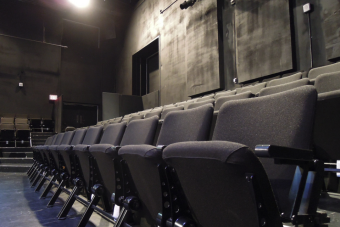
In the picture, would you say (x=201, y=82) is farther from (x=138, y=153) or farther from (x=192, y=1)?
(x=138, y=153)

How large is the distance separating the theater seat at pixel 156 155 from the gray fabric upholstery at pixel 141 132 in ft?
0.32

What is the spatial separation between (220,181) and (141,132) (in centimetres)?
66

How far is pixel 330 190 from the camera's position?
0.96 meters

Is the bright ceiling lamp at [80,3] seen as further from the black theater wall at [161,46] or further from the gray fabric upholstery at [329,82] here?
the gray fabric upholstery at [329,82]

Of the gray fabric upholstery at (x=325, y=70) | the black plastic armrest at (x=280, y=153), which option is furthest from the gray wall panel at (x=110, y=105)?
the black plastic armrest at (x=280, y=153)

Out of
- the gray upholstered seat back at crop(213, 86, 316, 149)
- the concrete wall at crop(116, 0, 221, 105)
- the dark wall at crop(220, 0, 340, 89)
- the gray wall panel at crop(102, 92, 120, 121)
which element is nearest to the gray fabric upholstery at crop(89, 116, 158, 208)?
the gray upholstered seat back at crop(213, 86, 316, 149)

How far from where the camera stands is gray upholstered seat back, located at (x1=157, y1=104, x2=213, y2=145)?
764 mm

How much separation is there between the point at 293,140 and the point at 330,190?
24.0 inches

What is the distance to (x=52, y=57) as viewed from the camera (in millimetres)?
6324

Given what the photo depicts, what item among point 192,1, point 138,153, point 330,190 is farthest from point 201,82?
point 138,153

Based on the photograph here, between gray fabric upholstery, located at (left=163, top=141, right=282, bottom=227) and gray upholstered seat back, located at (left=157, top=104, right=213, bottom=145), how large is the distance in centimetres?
21

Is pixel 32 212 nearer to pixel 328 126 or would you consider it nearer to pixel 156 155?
pixel 156 155

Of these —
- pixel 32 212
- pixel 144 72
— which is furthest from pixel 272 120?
pixel 144 72

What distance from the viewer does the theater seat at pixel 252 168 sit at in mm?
411
